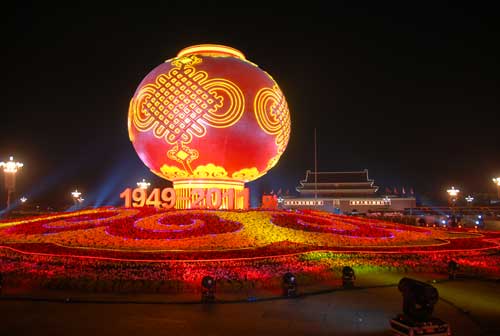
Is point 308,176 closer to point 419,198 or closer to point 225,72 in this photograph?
point 419,198

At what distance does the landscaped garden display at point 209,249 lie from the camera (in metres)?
9.62

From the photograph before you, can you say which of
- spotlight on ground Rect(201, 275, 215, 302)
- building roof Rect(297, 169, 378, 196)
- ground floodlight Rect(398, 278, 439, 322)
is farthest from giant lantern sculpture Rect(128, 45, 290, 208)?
building roof Rect(297, 169, 378, 196)

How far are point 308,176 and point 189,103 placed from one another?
46.7 m

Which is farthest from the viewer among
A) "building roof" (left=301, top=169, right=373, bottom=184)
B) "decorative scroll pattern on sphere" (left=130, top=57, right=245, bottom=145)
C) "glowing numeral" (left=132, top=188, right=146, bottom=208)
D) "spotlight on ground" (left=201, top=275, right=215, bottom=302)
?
"building roof" (left=301, top=169, right=373, bottom=184)

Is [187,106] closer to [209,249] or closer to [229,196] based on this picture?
[229,196]

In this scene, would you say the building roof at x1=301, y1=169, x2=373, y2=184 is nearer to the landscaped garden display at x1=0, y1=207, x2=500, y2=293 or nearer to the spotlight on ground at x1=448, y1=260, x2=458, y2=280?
the landscaped garden display at x1=0, y1=207, x2=500, y2=293

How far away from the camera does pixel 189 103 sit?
16391 mm

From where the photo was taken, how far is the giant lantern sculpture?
16.4 meters

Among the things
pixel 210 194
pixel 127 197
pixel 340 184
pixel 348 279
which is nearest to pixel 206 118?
pixel 210 194

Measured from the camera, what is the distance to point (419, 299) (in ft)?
16.1

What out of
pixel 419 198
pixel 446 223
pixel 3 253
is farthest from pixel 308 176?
pixel 3 253

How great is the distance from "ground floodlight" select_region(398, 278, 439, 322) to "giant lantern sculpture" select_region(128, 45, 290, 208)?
12.1 meters

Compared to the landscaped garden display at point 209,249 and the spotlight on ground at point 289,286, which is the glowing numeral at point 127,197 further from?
the spotlight on ground at point 289,286

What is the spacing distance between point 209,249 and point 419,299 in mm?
7451
